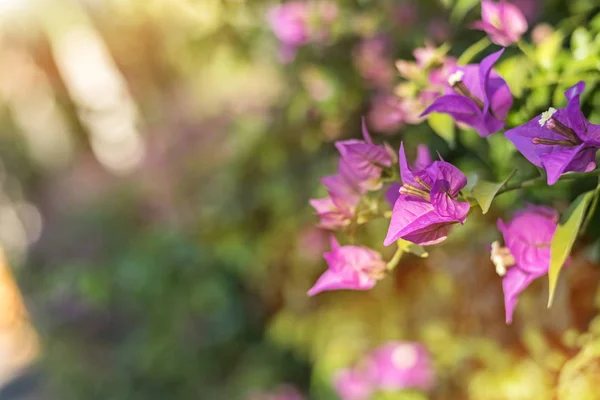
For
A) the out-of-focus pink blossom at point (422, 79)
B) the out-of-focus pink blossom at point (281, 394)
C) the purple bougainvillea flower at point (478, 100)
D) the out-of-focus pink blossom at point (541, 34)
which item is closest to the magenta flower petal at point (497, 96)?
the purple bougainvillea flower at point (478, 100)

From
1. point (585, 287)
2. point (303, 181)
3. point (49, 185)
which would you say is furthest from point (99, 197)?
point (585, 287)

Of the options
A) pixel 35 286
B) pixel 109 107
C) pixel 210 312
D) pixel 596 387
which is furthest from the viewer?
pixel 109 107

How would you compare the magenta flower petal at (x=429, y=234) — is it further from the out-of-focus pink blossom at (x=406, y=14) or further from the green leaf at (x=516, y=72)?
the out-of-focus pink blossom at (x=406, y=14)

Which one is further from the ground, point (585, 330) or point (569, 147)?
point (569, 147)

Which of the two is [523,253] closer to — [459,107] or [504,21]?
[459,107]

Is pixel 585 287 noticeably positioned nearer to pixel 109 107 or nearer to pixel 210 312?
pixel 210 312

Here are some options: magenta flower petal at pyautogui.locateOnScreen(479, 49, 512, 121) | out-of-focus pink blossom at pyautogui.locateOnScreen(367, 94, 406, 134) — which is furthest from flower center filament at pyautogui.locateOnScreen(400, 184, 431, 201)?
out-of-focus pink blossom at pyautogui.locateOnScreen(367, 94, 406, 134)

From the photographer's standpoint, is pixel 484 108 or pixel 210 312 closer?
pixel 484 108

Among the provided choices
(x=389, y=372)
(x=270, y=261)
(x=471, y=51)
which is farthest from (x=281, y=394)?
(x=471, y=51)
